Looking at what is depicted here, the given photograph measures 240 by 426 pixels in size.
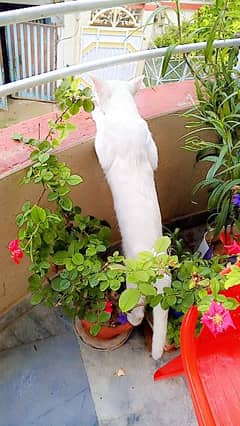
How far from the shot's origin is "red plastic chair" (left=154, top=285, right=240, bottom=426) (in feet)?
3.54

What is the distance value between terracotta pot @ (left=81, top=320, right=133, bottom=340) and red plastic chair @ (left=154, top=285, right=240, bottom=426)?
0.32 m

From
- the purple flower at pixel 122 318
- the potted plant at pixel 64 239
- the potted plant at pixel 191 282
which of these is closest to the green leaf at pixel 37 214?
the potted plant at pixel 64 239

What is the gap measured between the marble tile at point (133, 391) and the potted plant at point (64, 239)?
0.25 metres

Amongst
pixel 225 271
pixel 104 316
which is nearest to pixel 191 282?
pixel 225 271

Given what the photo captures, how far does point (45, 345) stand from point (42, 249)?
516mm

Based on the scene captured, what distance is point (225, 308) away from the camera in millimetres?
872

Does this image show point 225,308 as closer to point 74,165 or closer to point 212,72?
point 74,165

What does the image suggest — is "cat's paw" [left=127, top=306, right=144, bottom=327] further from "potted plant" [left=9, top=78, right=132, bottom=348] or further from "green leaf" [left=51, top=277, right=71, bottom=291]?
"green leaf" [left=51, top=277, right=71, bottom=291]

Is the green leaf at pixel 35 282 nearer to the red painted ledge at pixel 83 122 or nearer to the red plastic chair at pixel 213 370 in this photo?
the red painted ledge at pixel 83 122

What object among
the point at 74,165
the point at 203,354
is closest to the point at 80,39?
the point at 74,165

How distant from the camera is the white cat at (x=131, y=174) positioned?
4.10 ft

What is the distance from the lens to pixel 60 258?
3.76ft

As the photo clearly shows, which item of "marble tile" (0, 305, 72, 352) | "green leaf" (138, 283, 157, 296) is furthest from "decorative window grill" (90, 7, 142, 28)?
"green leaf" (138, 283, 157, 296)

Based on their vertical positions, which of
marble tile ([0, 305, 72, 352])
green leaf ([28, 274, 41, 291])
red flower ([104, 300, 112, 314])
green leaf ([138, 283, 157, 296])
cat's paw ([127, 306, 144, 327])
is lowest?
marble tile ([0, 305, 72, 352])
